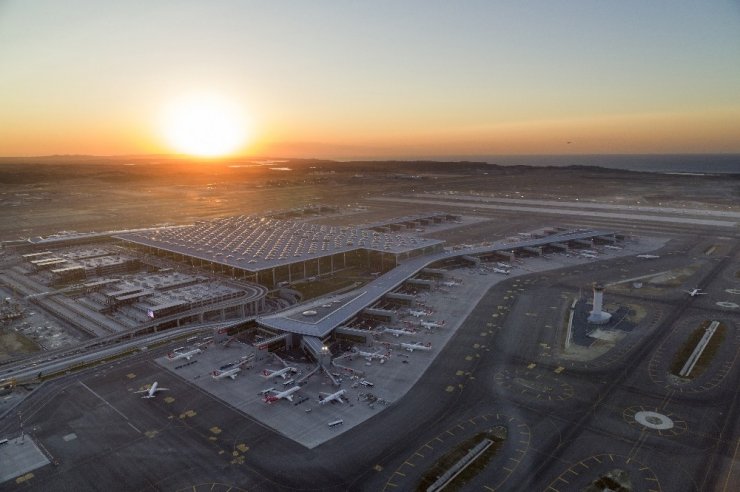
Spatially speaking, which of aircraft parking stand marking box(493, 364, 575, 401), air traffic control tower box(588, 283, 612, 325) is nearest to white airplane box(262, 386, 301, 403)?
aircraft parking stand marking box(493, 364, 575, 401)

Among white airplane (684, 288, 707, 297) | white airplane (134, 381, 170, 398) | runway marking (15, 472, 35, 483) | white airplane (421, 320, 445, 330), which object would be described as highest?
white airplane (684, 288, 707, 297)

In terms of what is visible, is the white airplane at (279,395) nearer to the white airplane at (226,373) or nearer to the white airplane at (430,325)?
the white airplane at (226,373)

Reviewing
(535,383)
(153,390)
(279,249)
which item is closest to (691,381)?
(535,383)

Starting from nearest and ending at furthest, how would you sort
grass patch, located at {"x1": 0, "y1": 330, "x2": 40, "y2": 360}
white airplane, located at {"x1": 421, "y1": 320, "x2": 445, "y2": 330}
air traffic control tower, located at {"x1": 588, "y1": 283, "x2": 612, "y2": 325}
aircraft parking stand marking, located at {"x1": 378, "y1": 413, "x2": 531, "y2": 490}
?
aircraft parking stand marking, located at {"x1": 378, "y1": 413, "x2": 531, "y2": 490}
grass patch, located at {"x1": 0, "y1": 330, "x2": 40, "y2": 360}
white airplane, located at {"x1": 421, "y1": 320, "x2": 445, "y2": 330}
air traffic control tower, located at {"x1": 588, "y1": 283, "x2": 612, "y2": 325}

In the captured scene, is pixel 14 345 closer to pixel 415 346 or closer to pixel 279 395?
pixel 279 395

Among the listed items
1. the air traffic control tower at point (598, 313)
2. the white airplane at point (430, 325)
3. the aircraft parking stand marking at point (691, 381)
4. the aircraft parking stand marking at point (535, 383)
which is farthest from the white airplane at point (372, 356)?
the air traffic control tower at point (598, 313)

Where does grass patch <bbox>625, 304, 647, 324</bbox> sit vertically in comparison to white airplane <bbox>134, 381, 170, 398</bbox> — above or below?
above

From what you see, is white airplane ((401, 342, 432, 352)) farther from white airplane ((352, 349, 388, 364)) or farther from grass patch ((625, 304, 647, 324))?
grass patch ((625, 304, 647, 324))

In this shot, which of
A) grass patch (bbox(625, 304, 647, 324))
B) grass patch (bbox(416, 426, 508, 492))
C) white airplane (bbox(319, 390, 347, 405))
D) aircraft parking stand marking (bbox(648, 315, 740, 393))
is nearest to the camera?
grass patch (bbox(416, 426, 508, 492))
